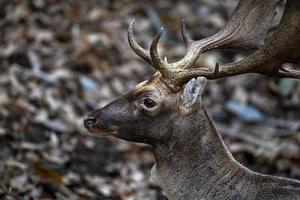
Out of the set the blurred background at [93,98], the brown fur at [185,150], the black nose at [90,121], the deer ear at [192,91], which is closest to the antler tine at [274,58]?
the deer ear at [192,91]

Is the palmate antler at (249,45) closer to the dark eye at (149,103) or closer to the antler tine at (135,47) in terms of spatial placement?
the antler tine at (135,47)

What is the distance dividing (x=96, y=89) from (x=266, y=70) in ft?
16.5

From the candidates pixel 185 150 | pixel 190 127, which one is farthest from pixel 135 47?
pixel 185 150

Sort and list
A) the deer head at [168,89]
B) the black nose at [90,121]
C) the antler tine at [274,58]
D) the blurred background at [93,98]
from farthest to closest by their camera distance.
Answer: the blurred background at [93,98]
the black nose at [90,121]
the deer head at [168,89]
the antler tine at [274,58]

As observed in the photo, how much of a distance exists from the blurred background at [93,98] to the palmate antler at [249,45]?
217cm

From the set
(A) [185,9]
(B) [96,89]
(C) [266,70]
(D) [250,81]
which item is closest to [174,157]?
(C) [266,70]

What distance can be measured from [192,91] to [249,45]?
2.38 feet

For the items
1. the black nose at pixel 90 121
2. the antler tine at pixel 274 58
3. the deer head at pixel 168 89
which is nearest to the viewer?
the antler tine at pixel 274 58

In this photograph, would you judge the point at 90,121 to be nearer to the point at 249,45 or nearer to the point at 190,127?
the point at 190,127

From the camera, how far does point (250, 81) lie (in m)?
11.1

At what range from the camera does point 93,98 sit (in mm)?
10133

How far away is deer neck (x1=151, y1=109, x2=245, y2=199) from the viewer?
5527 millimetres

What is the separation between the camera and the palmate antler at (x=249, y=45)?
538cm

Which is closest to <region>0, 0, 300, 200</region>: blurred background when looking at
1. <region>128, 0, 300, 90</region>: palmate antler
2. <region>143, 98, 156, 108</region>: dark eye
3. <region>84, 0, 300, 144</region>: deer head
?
<region>84, 0, 300, 144</region>: deer head
